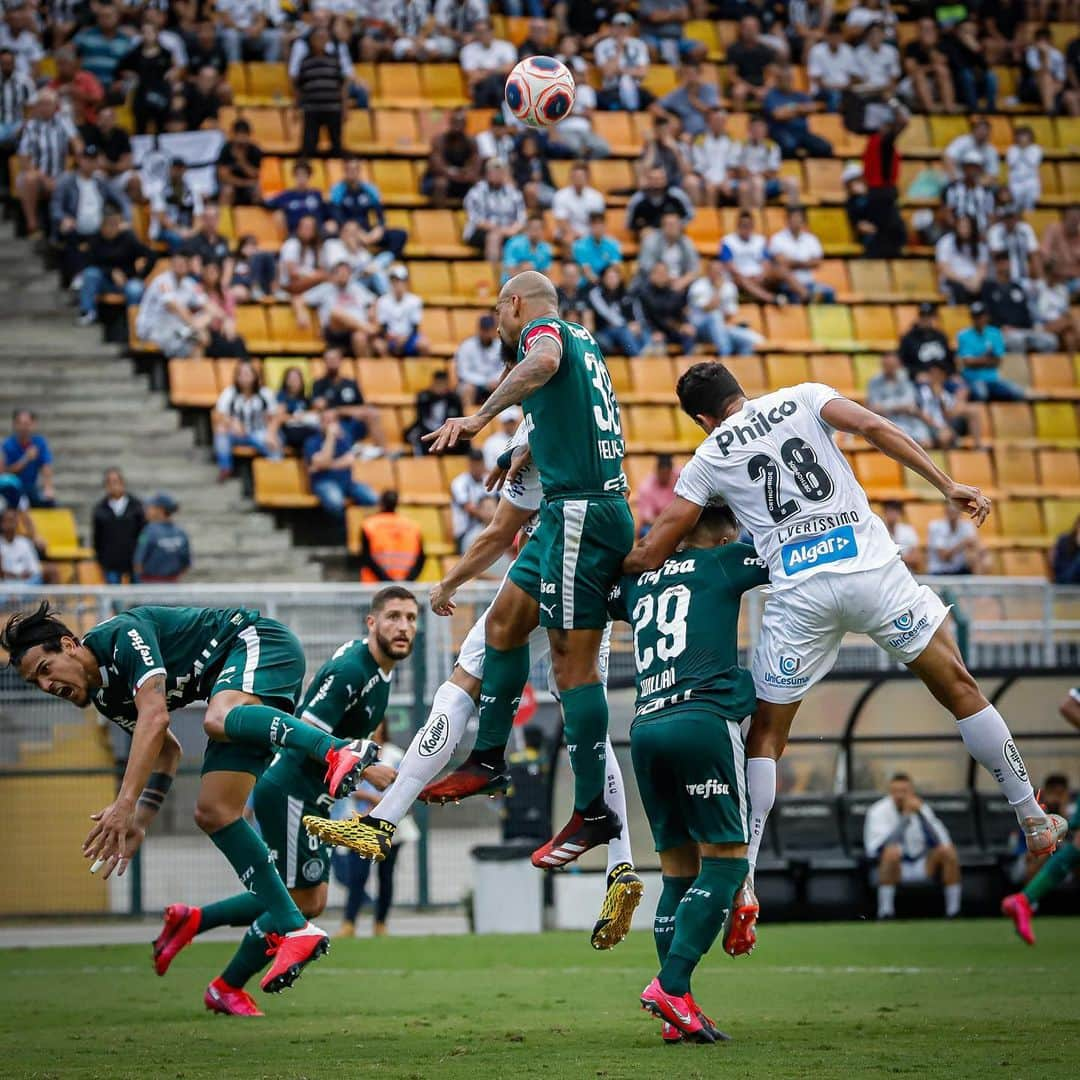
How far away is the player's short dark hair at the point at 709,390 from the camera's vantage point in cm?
877

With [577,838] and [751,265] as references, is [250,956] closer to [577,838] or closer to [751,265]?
[577,838]

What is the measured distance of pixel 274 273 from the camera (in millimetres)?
21562

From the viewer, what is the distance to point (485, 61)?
24.5 m

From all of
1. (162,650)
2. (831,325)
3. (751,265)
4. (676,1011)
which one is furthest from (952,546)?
(676,1011)

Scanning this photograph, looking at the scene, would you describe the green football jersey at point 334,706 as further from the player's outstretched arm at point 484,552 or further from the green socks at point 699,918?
the green socks at point 699,918

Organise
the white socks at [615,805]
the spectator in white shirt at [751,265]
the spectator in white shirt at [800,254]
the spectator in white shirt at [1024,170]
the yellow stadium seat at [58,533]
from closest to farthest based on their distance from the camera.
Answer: the white socks at [615,805]
the yellow stadium seat at [58,533]
the spectator in white shirt at [751,265]
the spectator in white shirt at [800,254]
the spectator in white shirt at [1024,170]

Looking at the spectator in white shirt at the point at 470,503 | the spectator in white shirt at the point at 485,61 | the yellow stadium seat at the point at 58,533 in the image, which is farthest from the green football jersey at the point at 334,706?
the spectator in white shirt at the point at 485,61

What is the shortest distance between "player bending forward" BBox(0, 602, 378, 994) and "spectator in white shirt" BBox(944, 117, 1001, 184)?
1774cm

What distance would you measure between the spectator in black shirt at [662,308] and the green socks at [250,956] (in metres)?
13.2

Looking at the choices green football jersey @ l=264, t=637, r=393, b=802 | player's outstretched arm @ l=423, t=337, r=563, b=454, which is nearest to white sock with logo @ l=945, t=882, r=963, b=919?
green football jersey @ l=264, t=637, r=393, b=802

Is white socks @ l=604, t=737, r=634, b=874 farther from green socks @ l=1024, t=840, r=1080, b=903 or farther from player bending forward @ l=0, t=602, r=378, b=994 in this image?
green socks @ l=1024, t=840, r=1080, b=903

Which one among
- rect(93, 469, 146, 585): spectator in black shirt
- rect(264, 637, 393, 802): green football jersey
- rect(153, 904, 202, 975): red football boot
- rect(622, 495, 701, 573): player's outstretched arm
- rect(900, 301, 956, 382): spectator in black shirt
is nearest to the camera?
rect(622, 495, 701, 573): player's outstretched arm

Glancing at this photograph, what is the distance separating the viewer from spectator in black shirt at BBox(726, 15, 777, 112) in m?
25.8

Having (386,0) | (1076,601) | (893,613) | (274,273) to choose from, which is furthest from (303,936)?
(386,0)
